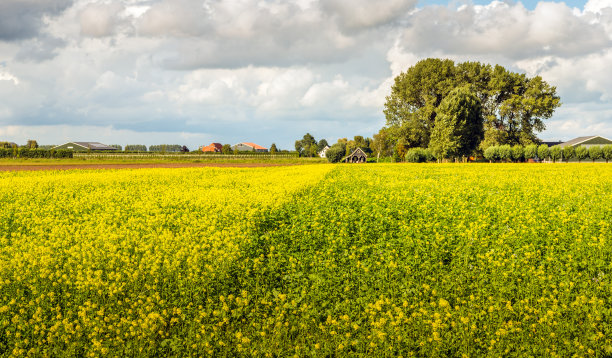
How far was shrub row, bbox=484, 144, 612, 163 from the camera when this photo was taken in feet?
257

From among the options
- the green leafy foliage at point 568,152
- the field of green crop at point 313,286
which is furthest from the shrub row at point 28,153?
the green leafy foliage at point 568,152

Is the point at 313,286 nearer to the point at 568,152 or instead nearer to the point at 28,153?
the point at 568,152

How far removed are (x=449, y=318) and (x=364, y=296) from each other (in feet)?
5.72

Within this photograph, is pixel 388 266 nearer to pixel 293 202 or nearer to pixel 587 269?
pixel 587 269

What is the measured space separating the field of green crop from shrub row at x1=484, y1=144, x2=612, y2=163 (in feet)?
233

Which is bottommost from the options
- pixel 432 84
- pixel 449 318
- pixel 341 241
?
pixel 449 318

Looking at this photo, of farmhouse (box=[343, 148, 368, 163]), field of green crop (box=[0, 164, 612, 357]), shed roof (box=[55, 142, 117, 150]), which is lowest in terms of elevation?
field of green crop (box=[0, 164, 612, 357])

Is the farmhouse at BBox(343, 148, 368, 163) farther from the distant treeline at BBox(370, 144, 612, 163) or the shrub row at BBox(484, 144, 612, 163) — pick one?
the shrub row at BBox(484, 144, 612, 163)

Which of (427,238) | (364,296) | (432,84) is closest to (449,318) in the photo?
(364,296)

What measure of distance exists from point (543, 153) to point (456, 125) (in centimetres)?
2234

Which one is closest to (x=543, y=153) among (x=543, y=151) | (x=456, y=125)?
(x=543, y=151)

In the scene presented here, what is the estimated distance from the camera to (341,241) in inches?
435

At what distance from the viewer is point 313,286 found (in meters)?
8.48

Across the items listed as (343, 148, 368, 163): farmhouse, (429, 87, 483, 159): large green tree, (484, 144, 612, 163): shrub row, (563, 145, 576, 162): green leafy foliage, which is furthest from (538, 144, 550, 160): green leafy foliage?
(343, 148, 368, 163): farmhouse
